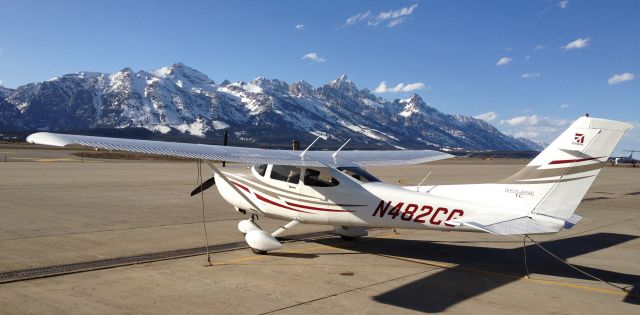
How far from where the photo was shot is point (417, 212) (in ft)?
28.4

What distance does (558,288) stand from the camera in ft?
25.2

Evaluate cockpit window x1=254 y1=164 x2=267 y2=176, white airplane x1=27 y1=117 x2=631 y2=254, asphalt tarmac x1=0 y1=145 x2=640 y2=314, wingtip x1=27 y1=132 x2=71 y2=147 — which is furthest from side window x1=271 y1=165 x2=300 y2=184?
wingtip x1=27 y1=132 x2=71 y2=147

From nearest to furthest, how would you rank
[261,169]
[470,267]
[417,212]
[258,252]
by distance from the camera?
[417,212], [470,267], [258,252], [261,169]

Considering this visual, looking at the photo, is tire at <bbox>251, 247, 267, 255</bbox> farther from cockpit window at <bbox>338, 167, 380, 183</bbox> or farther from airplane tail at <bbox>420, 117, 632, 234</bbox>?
airplane tail at <bbox>420, 117, 632, 234</bbox>

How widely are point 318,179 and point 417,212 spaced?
6.77ft

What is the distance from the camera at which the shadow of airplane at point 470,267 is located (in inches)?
273

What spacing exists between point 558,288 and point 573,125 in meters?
2.63

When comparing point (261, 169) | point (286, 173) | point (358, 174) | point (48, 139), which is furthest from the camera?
point (261, 169)

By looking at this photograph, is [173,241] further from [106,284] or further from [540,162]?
[540,162]

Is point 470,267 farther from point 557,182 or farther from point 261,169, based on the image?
point 261,169

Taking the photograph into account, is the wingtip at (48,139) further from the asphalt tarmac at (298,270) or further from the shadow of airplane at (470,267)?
the shadow of airplane at (470,267)

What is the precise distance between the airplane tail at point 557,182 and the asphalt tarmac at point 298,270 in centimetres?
110

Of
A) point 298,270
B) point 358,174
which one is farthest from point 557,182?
point 298,270

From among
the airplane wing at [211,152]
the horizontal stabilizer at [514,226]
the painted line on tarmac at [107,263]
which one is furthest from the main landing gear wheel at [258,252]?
the horizontal stabilizer at [514,226]
